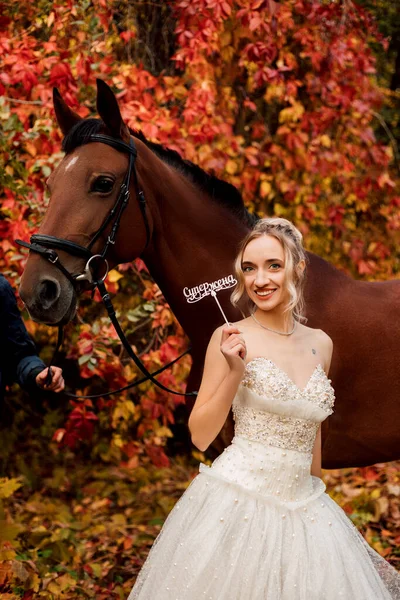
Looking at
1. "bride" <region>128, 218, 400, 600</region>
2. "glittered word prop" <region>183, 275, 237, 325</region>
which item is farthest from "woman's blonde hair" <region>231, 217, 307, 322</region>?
"glittered word prop" <region>183, 275, 237, 325</region>

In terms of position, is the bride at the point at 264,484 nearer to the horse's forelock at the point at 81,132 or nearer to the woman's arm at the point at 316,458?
the woman's arm at the point at 316,458

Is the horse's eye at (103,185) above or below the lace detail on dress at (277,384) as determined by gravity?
above

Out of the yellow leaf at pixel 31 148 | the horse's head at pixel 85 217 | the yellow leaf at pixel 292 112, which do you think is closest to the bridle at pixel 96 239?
the horse's head at pixel 85 217

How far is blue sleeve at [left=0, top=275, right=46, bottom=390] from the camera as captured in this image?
2900 millimetres

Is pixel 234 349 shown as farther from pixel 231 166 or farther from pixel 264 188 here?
pixel 264 188

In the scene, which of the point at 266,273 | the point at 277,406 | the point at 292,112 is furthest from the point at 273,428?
the point at 292,112

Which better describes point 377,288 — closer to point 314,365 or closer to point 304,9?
point 314,365

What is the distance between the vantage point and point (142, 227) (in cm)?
304

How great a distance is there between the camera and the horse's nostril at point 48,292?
9.10ft

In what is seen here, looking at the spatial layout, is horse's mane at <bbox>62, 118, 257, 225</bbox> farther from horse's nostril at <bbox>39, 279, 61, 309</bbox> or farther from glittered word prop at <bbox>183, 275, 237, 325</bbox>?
horse's nostril at <bbox>39, 279, 61, 309</bbox>

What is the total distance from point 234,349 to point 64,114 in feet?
5.19

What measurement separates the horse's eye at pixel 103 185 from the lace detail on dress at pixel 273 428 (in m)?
1.16

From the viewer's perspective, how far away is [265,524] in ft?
7.24

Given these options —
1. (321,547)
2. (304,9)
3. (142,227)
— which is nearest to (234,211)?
(142,227)
